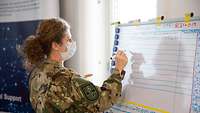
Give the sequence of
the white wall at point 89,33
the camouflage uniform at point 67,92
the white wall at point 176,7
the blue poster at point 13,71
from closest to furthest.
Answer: the camouflage uniform at point 67,92 → the white wall at point 176,7 → the white wall at point 89,33 → the blue poster at point 13,71

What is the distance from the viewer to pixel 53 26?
1718 mm

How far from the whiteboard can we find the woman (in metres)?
0.22

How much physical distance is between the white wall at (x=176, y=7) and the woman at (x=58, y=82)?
1.66 feet

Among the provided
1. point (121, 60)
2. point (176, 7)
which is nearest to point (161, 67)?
point (121, 60)

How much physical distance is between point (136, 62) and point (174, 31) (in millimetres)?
370

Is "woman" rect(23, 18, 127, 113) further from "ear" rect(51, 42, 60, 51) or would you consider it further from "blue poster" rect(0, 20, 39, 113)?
"blue poster" rect(0, 20, 39, 113)

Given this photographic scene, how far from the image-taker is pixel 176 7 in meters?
1.93

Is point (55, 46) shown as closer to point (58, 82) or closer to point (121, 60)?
point (58, 82)

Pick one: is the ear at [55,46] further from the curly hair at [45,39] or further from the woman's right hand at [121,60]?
the woman's right hand at [121,60]

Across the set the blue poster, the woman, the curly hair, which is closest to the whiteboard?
the woman

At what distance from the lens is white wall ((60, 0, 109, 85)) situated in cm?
265

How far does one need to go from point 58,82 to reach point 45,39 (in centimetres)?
27

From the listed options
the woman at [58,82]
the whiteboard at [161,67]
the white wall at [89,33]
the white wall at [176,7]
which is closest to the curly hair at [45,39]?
the woman at [58,82]

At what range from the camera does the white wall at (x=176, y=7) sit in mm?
1805
